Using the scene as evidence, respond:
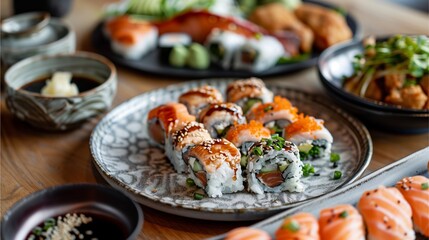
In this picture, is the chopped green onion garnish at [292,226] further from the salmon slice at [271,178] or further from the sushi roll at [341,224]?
the salmon slice at [271,178]

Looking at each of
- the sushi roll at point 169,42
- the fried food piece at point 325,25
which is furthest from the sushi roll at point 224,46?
the fried food piece at point 325,25

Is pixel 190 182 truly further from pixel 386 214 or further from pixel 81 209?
pixel 386 214

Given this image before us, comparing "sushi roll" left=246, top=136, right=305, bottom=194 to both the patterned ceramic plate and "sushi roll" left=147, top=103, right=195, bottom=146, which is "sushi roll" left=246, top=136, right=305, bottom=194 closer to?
the patterned ceramic plate

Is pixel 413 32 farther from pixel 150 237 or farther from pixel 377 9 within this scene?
pixel 150 237

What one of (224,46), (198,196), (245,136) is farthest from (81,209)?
(224,46)

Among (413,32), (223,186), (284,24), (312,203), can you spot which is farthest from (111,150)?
(413,32)
